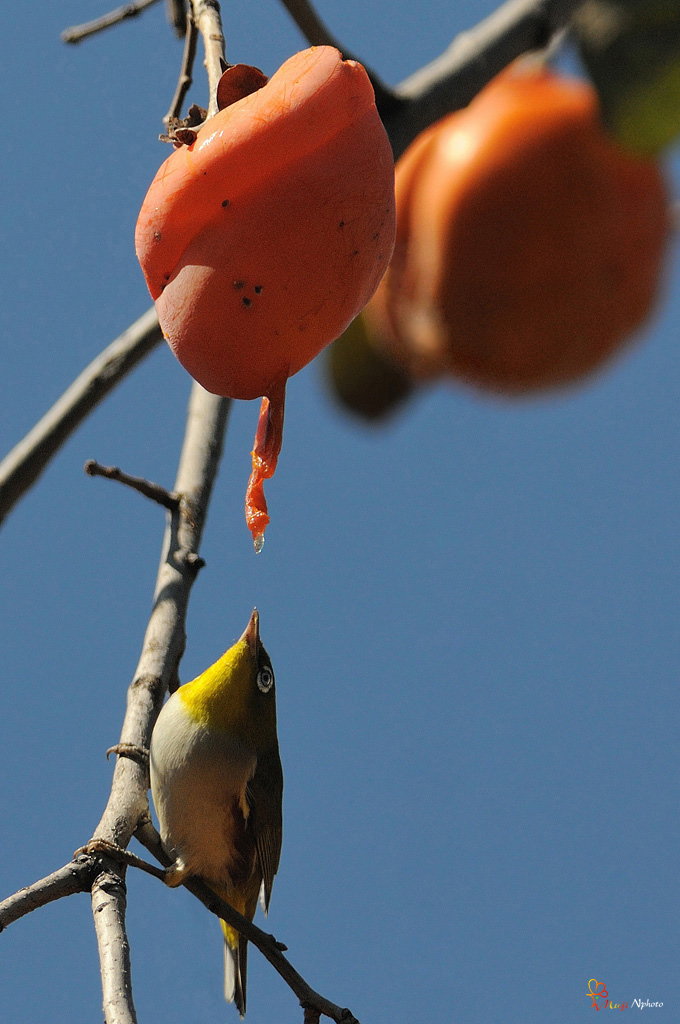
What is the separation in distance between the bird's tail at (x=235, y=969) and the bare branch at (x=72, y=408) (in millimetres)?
846

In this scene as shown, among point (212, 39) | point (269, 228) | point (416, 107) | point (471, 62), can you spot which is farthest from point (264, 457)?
point (471, 62)

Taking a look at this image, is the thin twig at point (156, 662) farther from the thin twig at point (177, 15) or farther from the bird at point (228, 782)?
the thin twig at point (177, 15)

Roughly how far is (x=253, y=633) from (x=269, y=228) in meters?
1.12

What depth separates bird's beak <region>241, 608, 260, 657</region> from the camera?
183cm

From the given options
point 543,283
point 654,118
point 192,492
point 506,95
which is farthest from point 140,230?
point 506,95

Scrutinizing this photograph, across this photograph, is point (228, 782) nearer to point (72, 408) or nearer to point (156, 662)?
point (156, 662)

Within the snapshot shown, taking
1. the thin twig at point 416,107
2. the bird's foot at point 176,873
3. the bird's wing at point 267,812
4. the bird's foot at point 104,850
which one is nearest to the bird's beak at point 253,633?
the bird's wing at point 267,812

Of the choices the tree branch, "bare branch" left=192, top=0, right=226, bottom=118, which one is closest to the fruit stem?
"bare branch" left=192, top=0, right=226, bottom=118

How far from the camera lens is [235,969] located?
1733mm

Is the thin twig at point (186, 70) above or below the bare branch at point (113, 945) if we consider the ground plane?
above

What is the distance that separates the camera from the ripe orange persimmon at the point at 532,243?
161 centimetres

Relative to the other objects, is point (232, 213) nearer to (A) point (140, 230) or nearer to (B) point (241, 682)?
(A) point (140, 230)

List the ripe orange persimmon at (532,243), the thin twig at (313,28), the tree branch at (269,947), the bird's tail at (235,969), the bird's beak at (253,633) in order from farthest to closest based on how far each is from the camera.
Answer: the bird's beak at (253,633) < the bird's tail at (235,969) < the ripe orange persimmon at (532,243) < the thin twig at (313,28) < the tree branch at (269,947)

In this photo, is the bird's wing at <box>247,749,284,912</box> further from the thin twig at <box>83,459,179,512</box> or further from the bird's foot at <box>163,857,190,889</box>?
the thin twig at <box>83,459,179,512</box>
